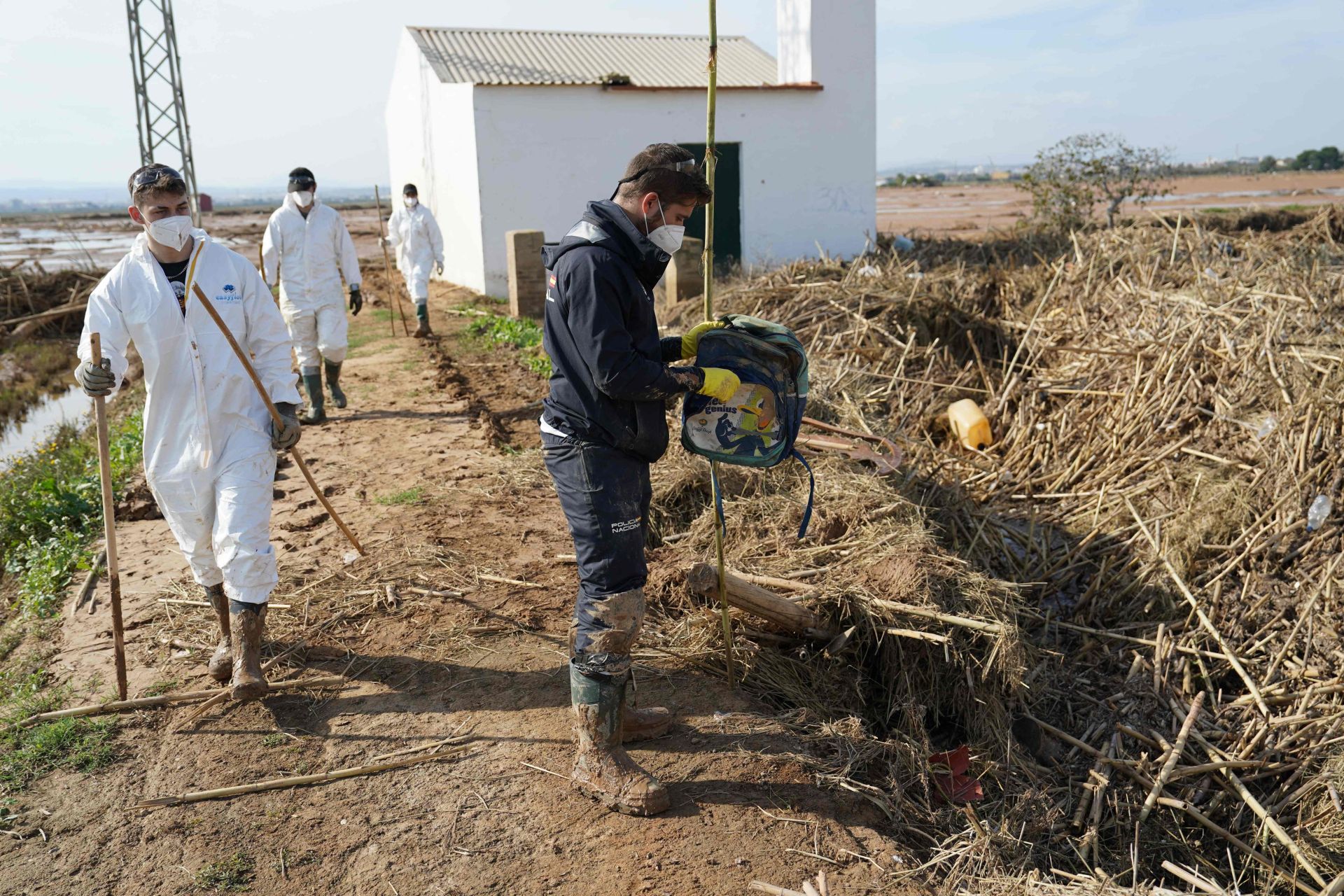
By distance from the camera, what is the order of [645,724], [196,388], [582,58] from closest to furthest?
[645,724], [196,388], [582,58]

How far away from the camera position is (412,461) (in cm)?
743

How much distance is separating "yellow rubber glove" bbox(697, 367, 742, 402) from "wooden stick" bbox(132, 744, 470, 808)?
1.70 meters

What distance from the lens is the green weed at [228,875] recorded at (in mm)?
3203

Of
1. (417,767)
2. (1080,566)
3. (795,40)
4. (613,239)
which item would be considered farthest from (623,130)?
A: (417,767)

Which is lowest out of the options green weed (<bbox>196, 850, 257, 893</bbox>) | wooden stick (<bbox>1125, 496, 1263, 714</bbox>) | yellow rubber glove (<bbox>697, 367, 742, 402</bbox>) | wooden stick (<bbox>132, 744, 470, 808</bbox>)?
wooden stick (<bbox>1125, 496, 1263, 714</bbox>)

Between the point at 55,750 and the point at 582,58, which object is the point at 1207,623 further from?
the point at 582,58

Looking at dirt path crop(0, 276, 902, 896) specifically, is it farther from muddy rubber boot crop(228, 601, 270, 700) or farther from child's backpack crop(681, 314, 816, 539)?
child's backpack crop(681, 314, 816, 539)

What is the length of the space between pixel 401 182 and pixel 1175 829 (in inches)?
857

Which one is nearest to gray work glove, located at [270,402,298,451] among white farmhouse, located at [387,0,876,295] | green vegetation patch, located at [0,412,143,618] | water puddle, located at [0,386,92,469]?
green vegetation patch, located at [0,412,143,618]

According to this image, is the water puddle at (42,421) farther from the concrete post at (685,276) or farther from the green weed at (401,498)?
the concrete post at (685,276)

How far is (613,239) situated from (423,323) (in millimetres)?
9738

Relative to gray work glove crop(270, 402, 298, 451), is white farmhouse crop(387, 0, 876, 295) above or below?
above

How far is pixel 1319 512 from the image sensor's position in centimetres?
604

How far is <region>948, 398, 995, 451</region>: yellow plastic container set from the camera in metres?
8.33
